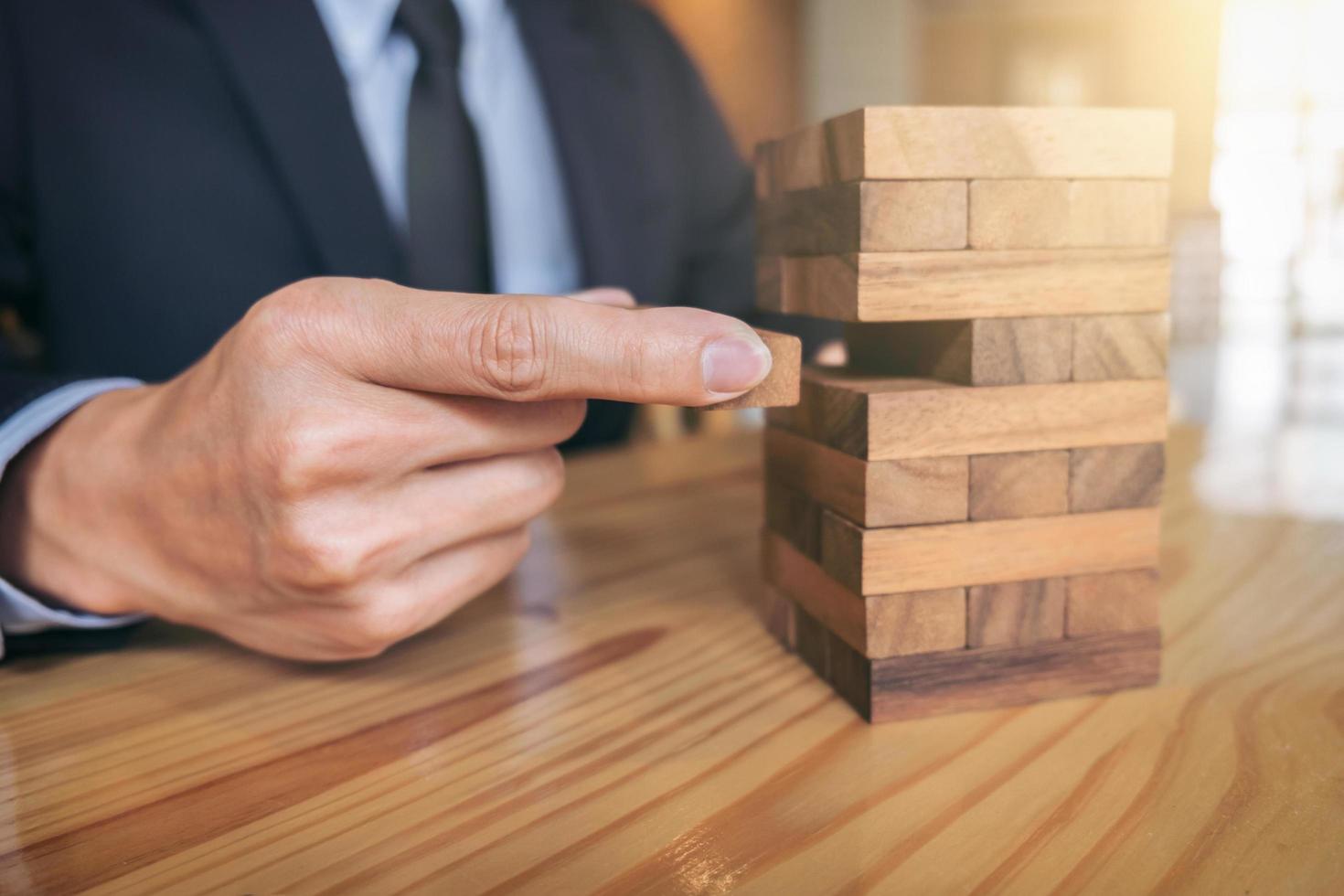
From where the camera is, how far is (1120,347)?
535mm

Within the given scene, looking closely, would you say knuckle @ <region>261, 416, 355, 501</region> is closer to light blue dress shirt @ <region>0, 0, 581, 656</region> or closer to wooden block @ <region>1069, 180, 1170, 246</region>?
wooden block @ <region>1069, 180, 1170, 246</region>

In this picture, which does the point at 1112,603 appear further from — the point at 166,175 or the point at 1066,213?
the point at 166,175

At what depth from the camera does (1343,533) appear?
889mm

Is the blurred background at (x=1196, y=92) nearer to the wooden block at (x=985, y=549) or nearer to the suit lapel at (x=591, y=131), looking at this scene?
the suit lapel at (x=591, y=131)

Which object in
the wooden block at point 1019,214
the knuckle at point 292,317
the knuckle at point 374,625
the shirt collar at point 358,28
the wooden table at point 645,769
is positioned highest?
the shirt collar at point 358,28

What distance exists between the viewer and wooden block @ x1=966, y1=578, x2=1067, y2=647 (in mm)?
535

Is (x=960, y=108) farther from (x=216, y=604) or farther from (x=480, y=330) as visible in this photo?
(x=216, y=604)

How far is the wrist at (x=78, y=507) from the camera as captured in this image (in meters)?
0.64

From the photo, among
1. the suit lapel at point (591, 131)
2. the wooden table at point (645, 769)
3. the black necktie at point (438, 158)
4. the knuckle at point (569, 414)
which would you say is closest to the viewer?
the wooden table at point (645, 769)

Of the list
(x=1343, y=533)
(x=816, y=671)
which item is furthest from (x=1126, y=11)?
(x=816, y=671)

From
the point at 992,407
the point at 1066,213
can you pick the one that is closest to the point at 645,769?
the point at 992,407

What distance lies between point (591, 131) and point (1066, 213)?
1232 mm

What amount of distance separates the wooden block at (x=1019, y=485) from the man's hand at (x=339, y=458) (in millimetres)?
155

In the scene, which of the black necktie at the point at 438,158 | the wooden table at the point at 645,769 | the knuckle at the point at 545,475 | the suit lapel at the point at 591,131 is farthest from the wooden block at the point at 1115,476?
the suit lapel at the point at 591,131
